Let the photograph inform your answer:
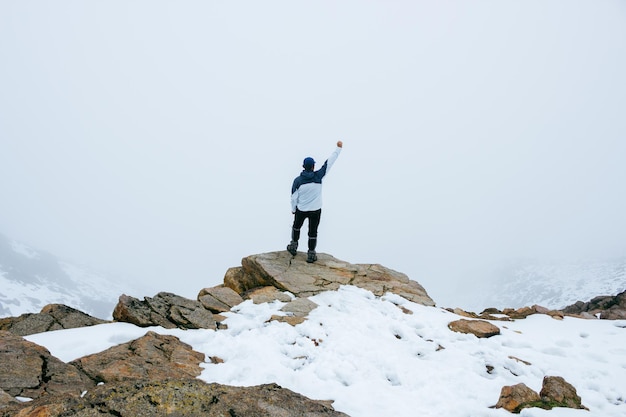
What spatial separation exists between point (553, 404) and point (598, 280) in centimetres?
24462

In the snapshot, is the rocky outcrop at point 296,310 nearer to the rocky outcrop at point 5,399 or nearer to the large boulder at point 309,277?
the large boulder at point 309,277

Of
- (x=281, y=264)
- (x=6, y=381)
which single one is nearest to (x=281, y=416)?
(x=6, y=381)

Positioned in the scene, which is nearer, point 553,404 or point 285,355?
point 553,404

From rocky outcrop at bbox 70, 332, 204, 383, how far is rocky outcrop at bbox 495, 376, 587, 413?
5.97 m

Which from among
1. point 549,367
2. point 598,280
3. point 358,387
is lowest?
point 358,387

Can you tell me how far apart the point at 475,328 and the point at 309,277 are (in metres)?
6.31

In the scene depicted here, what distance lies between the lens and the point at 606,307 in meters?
15.4

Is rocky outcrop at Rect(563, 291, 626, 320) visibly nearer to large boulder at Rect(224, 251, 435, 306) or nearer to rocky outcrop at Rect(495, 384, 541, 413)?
large boulder at Rect(224, 251, 435, 306)

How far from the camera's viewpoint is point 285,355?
8773 millimetres

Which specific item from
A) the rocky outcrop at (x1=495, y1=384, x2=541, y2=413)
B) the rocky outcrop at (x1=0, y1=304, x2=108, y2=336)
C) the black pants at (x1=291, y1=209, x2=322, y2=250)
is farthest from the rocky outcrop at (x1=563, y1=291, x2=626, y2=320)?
the rocky outcrop at (x1=0, y1=304, x2=108, y2=336)

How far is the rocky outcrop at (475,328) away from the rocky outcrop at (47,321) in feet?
32.5

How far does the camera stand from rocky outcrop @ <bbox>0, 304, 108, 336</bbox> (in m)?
9.02

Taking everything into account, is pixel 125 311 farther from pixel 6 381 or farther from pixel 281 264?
pixel 281 264

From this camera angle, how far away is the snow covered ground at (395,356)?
7.16m
